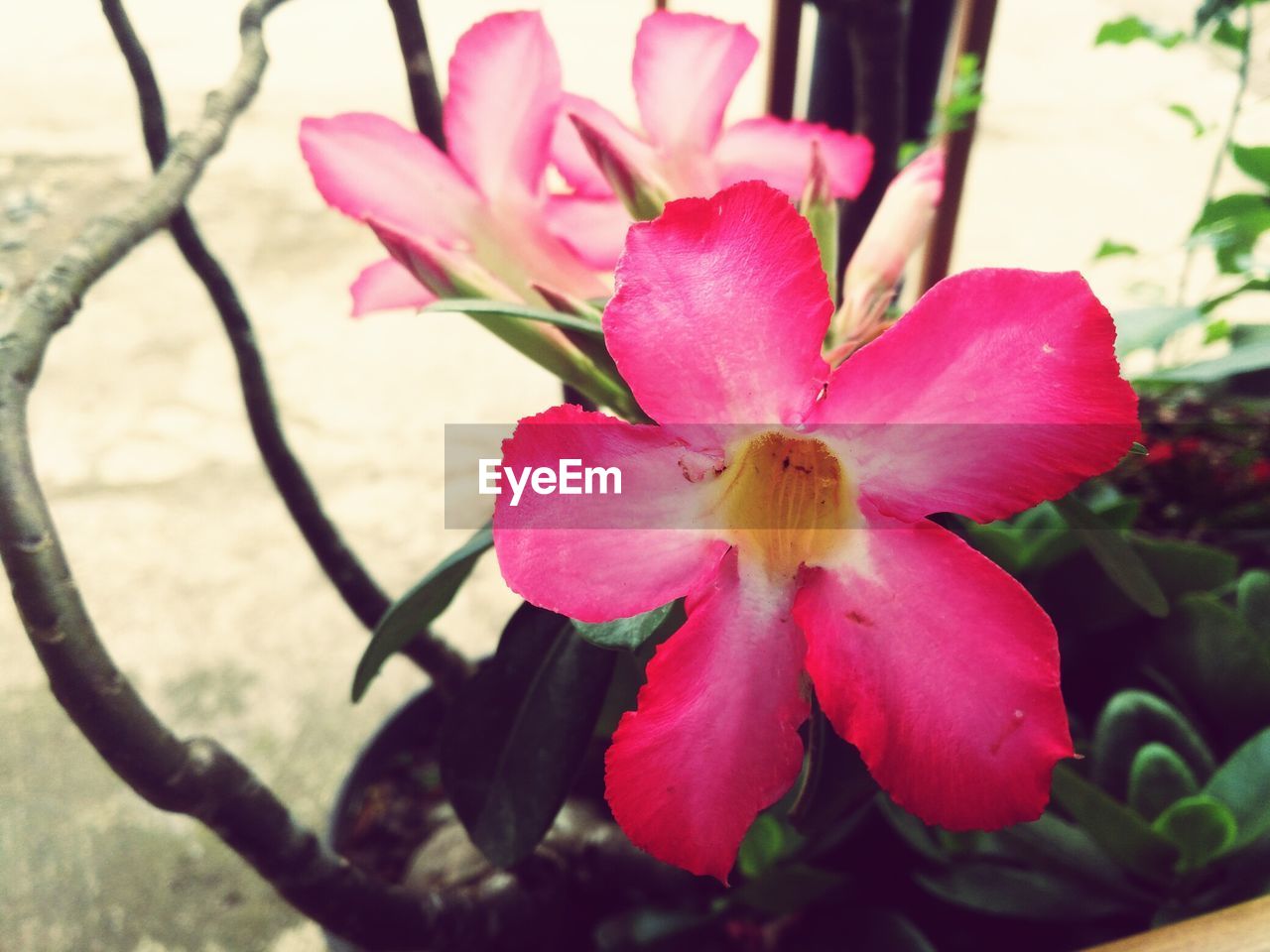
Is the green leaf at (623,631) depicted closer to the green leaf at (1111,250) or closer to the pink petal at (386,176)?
the pink petal at (386,176)

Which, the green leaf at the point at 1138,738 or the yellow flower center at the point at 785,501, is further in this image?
the green leaf at the point at 1138,738

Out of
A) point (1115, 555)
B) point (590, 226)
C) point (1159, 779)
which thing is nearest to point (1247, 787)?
point (1159, 779)

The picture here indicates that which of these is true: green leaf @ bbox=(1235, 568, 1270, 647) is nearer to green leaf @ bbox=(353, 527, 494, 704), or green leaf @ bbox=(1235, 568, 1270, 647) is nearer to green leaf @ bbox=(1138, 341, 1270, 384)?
green leaf @ bbox=(1138, 341, 1270, 384)

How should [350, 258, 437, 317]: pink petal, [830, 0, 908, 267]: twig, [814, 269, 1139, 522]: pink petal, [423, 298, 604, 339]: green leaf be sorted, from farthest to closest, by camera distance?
[830, 0, 908, 267]: twig < [350, 258, 437, 317]: pink petal < [423, 298, 604, 339]: green leaf < [814, 269, 1139, 522]: pink petal

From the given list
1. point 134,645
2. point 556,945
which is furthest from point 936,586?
point 134,645

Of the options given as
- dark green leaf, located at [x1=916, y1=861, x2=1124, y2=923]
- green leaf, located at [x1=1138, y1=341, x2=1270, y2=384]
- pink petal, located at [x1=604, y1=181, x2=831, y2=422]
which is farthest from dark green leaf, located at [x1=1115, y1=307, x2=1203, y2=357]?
pink petal, located at [x1=604, y1=181, x2=831, y2=422]

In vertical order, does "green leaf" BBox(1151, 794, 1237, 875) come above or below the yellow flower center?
below

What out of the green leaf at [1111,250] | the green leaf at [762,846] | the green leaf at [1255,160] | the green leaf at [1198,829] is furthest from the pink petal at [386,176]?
the green leaf at [1111,250]

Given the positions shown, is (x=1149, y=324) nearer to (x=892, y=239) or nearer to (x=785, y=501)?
(x=892, y=239)
